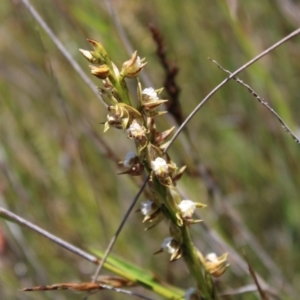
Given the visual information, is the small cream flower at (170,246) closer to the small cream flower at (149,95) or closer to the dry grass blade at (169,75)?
the small cream flower at (149,95)

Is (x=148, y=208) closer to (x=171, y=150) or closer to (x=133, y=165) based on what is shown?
(x=133, y=165)

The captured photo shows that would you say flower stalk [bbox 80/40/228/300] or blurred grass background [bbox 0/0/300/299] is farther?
blurred grass background [bbox 0/0/300/299]

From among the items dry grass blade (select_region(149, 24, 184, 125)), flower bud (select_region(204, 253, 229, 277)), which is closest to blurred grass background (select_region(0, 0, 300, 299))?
dry grass blade (select_region(149, 24, 184, 125))

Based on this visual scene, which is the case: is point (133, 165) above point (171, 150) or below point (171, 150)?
above

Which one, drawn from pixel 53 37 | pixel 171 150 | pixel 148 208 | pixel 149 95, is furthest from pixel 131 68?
pixel 171 150

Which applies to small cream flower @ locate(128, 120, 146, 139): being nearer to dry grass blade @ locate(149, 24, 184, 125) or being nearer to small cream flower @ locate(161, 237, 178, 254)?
small cream flower @ locate(161, 237, 178, 254)

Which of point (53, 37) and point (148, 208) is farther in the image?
point (53, 37)

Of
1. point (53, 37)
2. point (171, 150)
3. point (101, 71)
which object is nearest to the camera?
point (101, 71)

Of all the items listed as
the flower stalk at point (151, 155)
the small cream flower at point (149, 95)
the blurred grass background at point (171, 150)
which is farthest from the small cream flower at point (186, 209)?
the blurred grass background at point (171, 150)
